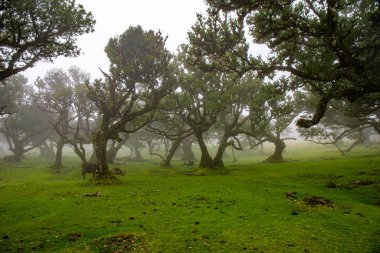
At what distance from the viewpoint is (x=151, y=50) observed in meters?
33.3

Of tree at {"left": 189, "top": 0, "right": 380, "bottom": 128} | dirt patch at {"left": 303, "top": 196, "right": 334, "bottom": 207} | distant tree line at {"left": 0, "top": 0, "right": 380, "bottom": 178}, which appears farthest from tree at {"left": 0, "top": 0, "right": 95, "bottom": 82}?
dirt patch at {"left": 303, "top": 196, "right": 334, "bottom": 207}

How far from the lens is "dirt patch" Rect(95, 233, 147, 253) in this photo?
967 cm

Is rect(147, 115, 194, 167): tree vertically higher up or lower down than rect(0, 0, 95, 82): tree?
lower down

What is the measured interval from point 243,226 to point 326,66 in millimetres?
13714

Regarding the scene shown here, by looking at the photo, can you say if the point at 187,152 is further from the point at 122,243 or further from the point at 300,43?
the point at 122,243

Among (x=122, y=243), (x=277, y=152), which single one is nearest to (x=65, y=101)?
(x=277, y=152)

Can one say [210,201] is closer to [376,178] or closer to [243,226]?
[243,226]

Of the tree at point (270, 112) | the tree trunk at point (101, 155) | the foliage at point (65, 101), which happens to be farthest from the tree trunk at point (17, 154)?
the tree at point (270, 112)

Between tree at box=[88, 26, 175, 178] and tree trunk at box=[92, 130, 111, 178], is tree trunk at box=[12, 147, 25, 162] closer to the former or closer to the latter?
tree at box=[88, 26, 175, 178]

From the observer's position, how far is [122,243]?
1017cm

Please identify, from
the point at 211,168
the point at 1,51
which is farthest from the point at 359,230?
the point at 1,51

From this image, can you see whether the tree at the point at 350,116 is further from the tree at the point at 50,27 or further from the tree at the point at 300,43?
the tree at the point at 50,27

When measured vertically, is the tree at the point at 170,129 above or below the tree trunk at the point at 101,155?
above

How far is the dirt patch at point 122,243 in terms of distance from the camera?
9667mm
